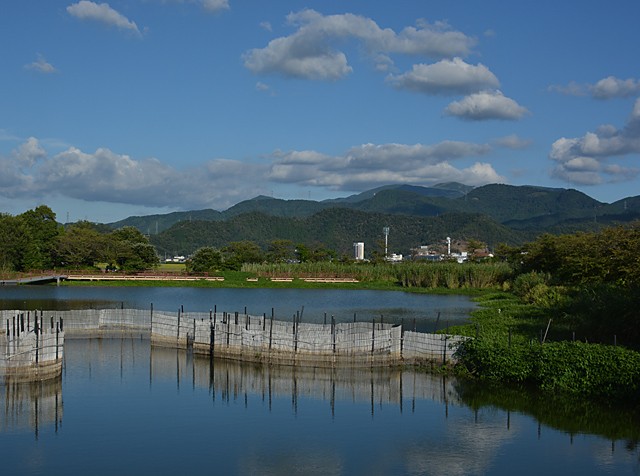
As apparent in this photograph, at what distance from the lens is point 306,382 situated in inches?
981

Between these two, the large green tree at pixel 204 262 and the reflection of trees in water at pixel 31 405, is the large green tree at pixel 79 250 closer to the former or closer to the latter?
the large green tree at pixel 204 262

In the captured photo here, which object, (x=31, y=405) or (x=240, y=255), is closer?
(x=31, y=405)

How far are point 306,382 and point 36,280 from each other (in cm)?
4919

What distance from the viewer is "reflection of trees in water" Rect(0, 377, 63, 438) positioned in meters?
19.6

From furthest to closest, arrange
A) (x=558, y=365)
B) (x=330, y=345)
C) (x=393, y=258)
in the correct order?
(x=393, y=258), (x=330, y=345), (x=558, y=365)

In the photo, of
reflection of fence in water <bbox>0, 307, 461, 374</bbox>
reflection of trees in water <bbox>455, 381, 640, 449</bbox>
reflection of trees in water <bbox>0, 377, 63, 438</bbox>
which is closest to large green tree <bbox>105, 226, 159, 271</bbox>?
reflection of fence in water <bbox>0, 307, 461, 374</bbox>

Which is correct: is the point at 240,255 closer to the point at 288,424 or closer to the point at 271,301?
the point at 271,301

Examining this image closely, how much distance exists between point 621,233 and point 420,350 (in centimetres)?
1568

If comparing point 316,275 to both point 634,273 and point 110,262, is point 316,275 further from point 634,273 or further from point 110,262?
point 634,273

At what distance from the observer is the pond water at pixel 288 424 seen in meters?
16.8

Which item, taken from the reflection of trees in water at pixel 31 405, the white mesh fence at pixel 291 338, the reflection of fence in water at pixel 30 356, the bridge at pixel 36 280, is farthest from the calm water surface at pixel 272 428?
the bridge at pixel 36 280

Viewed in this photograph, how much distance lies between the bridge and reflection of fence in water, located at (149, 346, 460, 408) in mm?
42623

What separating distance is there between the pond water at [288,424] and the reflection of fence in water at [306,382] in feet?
0.22

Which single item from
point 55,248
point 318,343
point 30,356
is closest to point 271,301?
point 318,343
